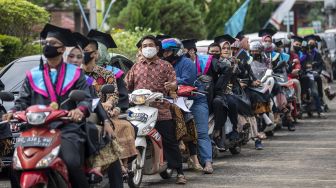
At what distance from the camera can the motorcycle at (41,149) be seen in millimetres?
8430

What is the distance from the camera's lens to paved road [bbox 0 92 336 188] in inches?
515

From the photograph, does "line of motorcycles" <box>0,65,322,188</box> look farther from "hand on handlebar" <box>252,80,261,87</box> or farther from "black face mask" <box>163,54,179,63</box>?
"hand on handlebar" <box>252,80,261,87</box>

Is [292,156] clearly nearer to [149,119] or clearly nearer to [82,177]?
[149,119]

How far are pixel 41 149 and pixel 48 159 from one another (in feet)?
0.34

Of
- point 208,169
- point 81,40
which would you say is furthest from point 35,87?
point 208,169

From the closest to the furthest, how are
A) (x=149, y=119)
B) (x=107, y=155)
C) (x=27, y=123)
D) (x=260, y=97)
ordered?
(x=27, y=123)
(x=107, y=155)
(x=149, y=119)
(x=260, y=97)

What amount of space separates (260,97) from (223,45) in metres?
2.48

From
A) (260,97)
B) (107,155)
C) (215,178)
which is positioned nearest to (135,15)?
(260,97)

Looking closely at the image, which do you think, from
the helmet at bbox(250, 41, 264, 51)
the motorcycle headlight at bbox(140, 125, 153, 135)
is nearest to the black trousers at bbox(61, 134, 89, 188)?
the motorcycle headlight at bbox(140, 125, 153, 135)

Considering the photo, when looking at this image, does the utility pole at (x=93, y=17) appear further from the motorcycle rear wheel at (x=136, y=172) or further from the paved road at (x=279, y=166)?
the motorcycle rear wheel at (x=136, y=172)

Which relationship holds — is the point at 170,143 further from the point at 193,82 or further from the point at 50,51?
the point at 50,51

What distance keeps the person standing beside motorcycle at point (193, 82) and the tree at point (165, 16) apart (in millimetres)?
22352

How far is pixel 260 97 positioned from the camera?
18.5m

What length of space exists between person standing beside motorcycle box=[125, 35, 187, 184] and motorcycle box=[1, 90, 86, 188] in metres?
4.23
